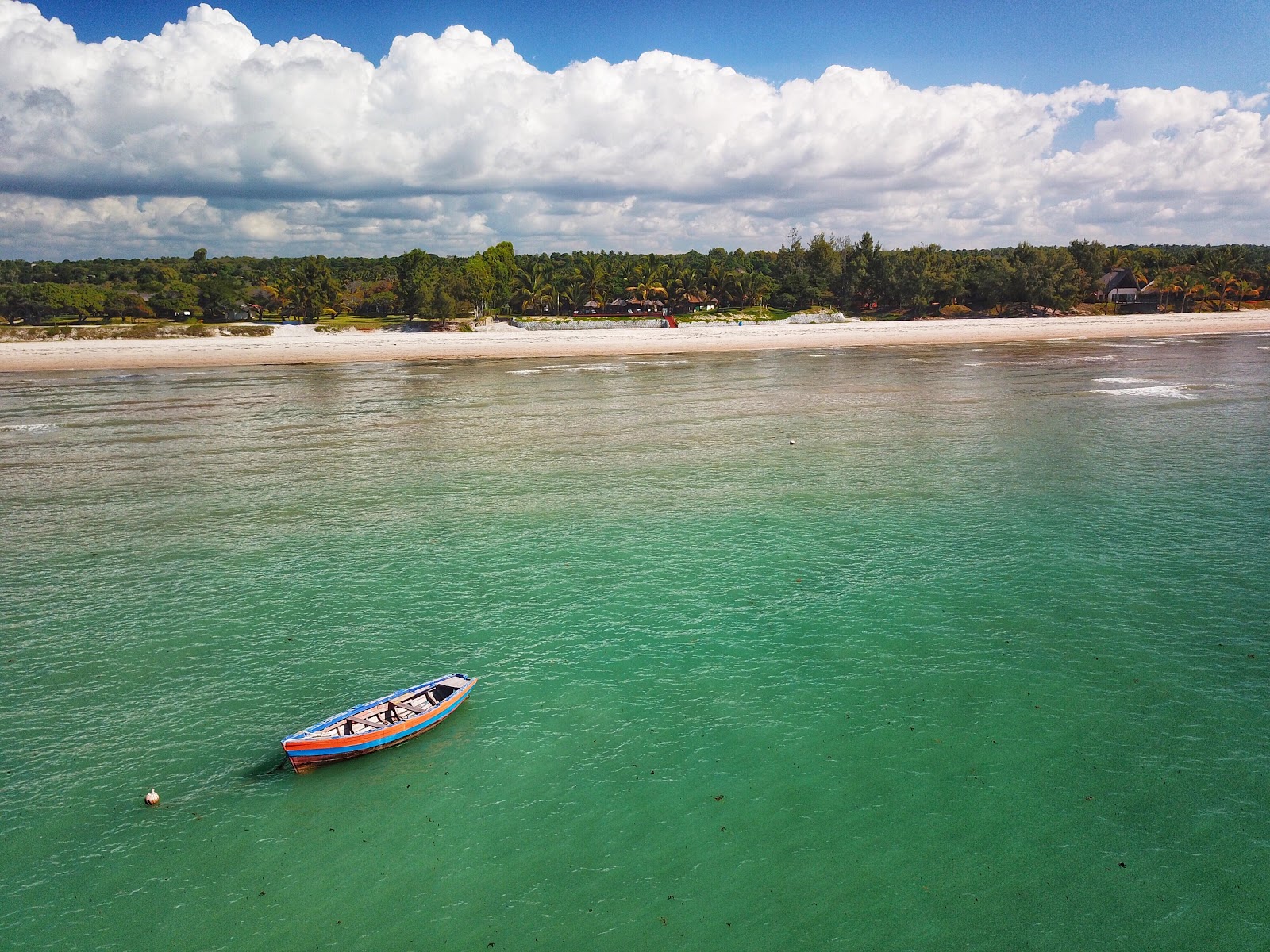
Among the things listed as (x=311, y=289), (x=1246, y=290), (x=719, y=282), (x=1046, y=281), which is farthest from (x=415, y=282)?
(x=1246, y=290)

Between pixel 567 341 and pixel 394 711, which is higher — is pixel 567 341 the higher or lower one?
the higher one

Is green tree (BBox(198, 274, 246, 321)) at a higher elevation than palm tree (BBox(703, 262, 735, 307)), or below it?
below

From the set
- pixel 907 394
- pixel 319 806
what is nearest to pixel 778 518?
pixel 319 806

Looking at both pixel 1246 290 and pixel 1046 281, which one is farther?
pixel 1246 290

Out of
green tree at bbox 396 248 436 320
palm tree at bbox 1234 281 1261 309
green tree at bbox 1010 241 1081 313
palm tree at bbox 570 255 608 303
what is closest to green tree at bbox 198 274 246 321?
green tree at bbox 396 248 436 320

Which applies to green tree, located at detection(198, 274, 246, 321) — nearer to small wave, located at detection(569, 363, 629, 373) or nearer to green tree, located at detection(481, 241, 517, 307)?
green tree, located at detection(481, 241, 517, 307)

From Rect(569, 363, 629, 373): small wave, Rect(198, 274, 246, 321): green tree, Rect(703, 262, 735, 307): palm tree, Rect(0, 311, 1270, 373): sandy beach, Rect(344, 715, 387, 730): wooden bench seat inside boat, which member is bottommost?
Rect(344, 715, 387, 730): wooden bench seat inside boat

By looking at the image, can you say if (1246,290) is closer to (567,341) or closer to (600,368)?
(567,341)

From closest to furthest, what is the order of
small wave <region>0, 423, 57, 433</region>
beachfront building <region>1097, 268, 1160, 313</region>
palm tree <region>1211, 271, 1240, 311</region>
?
small wave <region>0, 423, 57, 433</region> < palm tree <region>1211, 271, 1240, 311</region> < beachfront building <region>1097, 268, 1160, 313</region>
